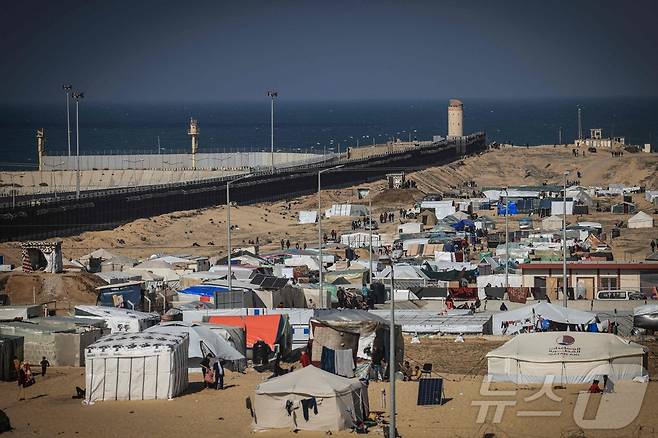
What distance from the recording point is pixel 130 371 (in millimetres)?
27312

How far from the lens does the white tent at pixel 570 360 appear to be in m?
28.8

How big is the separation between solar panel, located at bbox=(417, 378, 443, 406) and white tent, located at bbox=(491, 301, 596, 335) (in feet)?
24.2

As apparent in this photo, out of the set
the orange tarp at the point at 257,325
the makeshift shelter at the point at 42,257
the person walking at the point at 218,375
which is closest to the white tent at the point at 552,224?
the makeshift shelter at the point at 42,257

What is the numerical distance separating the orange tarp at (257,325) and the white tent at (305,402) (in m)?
6.92

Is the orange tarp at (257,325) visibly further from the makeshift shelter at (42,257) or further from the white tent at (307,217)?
the white tent at (307,217)

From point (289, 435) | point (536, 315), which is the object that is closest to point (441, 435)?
point (289, 435)

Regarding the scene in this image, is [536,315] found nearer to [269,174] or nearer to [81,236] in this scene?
[81,236]

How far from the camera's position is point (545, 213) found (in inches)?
2889

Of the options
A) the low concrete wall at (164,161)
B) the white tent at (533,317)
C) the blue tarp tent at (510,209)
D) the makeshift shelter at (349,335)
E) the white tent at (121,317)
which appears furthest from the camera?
the low concrete wall at (164,161)

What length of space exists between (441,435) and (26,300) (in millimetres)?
18818

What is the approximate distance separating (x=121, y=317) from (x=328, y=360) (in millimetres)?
6570

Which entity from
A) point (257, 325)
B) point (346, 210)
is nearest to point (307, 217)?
point (346, 210)

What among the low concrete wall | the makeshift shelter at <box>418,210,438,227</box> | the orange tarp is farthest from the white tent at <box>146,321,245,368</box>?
the low concrete wall

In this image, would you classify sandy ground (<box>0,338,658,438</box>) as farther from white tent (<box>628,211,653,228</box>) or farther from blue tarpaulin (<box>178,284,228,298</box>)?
white tent (<box>628,211,653,228</box>)
